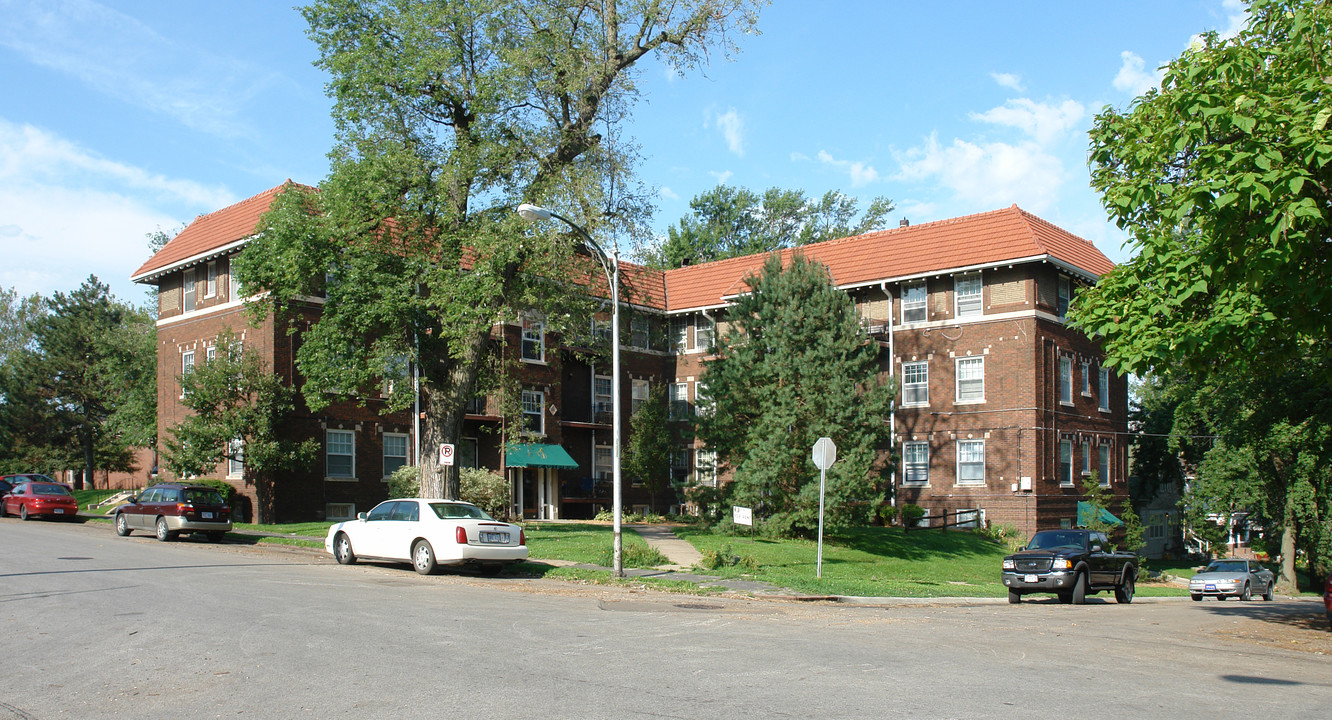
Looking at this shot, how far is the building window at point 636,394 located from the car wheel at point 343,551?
22.9 meters

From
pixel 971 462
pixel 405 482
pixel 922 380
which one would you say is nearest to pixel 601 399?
pixel 405 482

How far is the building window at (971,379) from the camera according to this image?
3653 centimetres

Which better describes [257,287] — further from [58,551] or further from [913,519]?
[913,519]

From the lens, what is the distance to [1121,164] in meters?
15.0

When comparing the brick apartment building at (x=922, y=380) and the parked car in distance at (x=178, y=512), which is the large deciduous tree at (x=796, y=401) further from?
the parked car in distance at (x=178, y=512)

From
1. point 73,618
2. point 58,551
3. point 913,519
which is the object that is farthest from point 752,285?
point 73,618

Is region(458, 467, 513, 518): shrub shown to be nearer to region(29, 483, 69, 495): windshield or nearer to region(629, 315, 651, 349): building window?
region(629, 315, 651, 349): building window

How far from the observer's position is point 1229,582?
95.5 ft

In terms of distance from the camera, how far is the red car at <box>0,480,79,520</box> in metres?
34.1

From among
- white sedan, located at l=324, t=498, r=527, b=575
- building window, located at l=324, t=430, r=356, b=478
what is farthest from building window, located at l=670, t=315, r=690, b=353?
white sedan, located at l=324, t=498, r=527, b=575

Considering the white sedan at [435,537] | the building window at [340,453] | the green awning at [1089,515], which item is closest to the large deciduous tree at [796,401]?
the green awning at [1089,515]

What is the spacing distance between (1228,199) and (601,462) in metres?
35.0

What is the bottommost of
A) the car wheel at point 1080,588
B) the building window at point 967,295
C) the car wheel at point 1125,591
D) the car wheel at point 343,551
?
the car wheel at point 1125,591

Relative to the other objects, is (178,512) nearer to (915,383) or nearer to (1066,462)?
(915,383)
